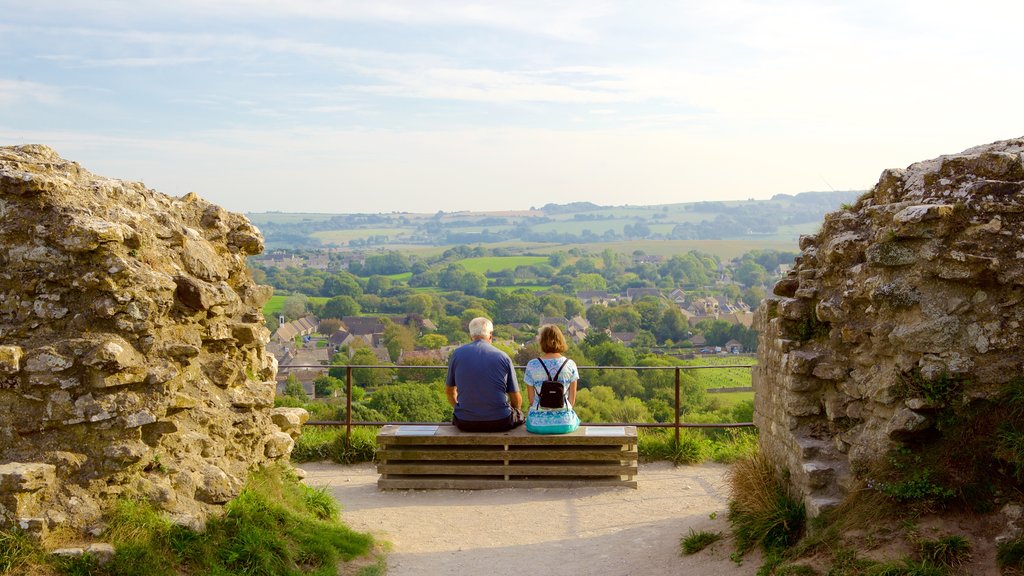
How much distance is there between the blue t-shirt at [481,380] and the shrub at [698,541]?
7.93ft

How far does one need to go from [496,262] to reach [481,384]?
76043mm

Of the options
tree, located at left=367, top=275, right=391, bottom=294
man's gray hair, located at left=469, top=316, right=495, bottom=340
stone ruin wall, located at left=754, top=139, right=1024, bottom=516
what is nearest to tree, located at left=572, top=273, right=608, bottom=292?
tree, located at left=367, top=275, right=391, bottom=294

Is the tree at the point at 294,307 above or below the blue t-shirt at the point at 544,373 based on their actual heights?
below

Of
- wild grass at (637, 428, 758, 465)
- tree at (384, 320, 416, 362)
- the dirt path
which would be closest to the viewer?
the dirt path

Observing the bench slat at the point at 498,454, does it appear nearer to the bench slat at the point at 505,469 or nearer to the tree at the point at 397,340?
the bench slat at the point at 505,469

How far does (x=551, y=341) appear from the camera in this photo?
8648mm

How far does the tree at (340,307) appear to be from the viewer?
44.6 meters

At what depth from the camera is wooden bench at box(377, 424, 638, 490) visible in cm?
860

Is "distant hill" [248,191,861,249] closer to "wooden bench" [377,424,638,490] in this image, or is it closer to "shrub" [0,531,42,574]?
"wooden bench" [377,424,638,490]

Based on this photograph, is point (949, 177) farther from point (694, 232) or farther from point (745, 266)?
point (694, 232)

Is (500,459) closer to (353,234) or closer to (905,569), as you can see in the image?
(905,569)

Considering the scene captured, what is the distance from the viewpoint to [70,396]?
5391mm

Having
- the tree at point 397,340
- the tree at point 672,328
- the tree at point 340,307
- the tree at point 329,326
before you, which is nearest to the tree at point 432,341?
the tree at point 397,340

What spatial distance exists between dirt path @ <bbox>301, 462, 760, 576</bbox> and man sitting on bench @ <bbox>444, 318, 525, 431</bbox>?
705 mm
